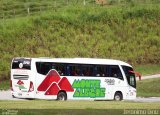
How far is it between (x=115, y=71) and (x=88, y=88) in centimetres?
287

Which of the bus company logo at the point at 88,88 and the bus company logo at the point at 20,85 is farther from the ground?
the bus company logo at the point at 20,85

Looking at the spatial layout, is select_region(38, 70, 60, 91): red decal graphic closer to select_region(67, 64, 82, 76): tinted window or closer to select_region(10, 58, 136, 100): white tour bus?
select_region(10, 58, 136, 100): white tour bus

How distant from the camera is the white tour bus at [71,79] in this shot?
35969 mm

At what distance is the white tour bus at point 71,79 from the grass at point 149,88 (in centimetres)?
397

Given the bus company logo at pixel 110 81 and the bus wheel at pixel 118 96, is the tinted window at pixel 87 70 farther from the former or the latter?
the bus wheel at pixel 118 96

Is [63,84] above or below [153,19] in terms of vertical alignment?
below

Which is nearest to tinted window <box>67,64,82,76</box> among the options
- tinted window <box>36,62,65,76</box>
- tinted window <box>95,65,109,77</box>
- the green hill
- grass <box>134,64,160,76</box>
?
tinted window <box>36,62,65,76</box>

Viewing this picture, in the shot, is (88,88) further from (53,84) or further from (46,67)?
(46,67)

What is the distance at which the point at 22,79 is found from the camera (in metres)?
36.2

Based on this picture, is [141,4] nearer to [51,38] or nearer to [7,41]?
[51,38]

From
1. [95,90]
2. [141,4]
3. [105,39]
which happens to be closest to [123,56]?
[105,39]

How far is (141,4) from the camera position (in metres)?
67.2

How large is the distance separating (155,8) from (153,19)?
1.91 m

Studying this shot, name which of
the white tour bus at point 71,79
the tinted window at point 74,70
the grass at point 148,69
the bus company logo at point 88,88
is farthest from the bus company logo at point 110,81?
the grass at point 148,69
